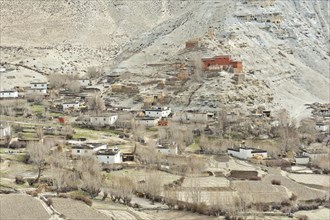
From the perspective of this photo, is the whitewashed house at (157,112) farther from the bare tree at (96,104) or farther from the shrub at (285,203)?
the shrub at (285,203)

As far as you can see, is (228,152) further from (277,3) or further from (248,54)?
(277,3)

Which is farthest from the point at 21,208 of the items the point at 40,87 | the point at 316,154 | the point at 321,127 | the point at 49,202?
the point at 40,87

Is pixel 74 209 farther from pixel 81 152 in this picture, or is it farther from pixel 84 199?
pixel 81 152

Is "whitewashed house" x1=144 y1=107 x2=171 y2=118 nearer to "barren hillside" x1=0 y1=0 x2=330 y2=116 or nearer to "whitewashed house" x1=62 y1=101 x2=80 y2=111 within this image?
"barren hillside" x1=0 y1=0 x2=330 y2=116

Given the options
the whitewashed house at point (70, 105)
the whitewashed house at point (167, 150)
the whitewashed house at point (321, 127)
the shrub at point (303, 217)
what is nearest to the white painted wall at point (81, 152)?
the whitewashed house at point (167, 150)

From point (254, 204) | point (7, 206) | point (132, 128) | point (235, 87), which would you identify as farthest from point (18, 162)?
point (235, 87)

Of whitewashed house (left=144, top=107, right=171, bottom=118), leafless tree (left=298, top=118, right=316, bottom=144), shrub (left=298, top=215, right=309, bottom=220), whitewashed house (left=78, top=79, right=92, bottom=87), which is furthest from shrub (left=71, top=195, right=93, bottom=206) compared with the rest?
whitewashed house (left=78, top=79, right=92, bottom=87)
